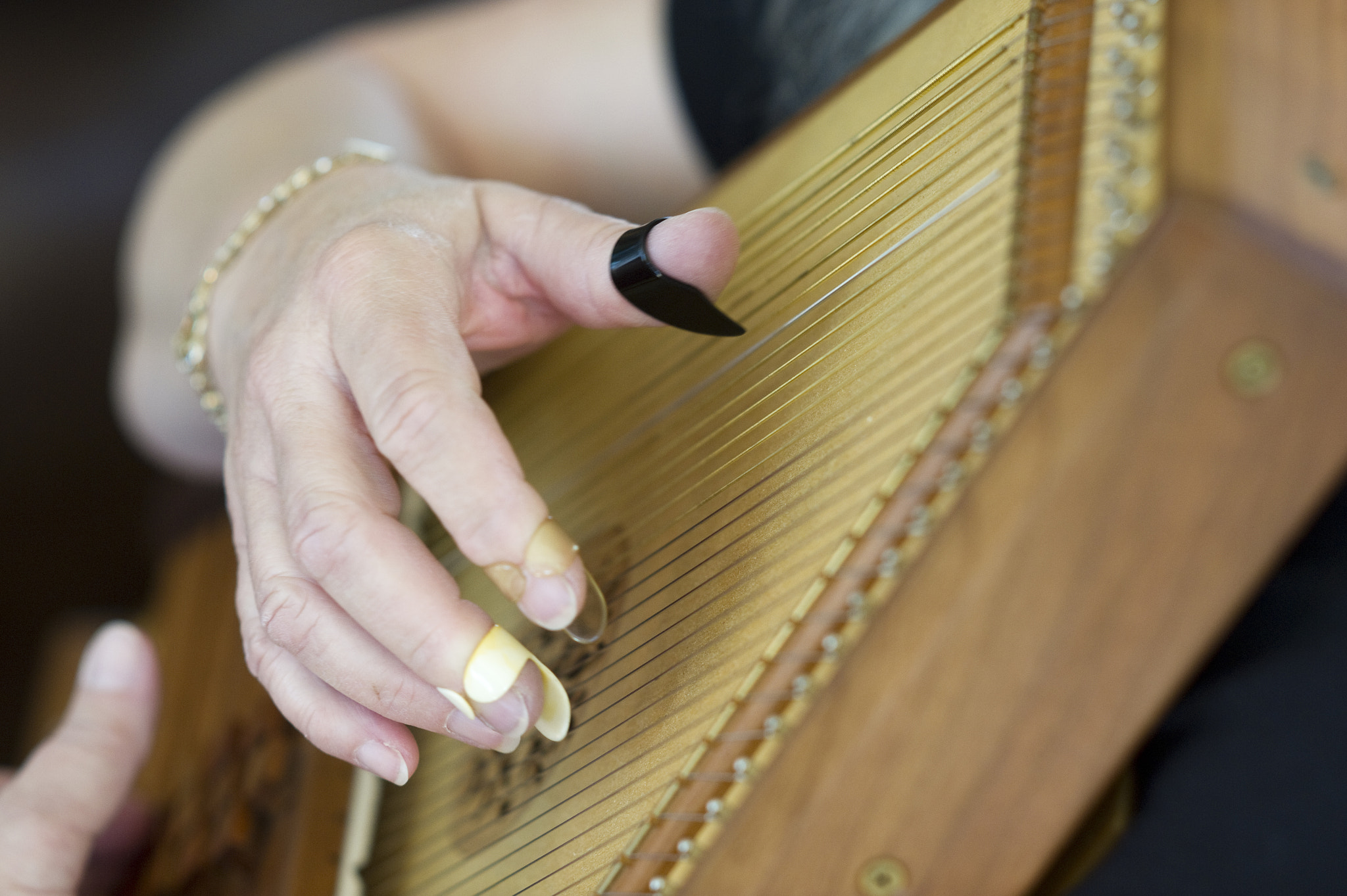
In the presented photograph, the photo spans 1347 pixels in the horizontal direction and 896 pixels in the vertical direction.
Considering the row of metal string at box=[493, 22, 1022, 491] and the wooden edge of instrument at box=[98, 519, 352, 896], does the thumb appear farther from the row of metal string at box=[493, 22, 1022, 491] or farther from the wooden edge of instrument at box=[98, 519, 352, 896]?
the row of metal string at box=[493, 22, 1022, 491]

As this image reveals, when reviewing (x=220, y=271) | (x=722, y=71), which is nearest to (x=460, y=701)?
(x=220, y=271)

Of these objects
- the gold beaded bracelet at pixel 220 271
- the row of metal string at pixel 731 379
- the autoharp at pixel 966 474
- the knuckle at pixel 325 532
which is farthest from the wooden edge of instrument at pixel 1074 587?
the gold beaded bracelet at pixel 220 271

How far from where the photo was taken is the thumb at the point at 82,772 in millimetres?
700

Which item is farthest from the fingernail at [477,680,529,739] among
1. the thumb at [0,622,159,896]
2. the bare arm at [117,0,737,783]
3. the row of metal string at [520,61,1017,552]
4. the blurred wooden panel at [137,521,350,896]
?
the thumb at [0,622,159,896]

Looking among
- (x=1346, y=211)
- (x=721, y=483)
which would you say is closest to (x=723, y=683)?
(x=721, y=483)

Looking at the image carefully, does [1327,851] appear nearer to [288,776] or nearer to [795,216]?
[795,216]

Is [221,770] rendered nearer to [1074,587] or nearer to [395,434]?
[395,434]

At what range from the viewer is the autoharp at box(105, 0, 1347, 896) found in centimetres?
46

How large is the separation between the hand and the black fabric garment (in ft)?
1.18

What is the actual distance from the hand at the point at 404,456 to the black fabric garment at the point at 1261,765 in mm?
358

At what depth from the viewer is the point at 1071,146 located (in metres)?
0.52

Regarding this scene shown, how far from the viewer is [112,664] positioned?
78 cm

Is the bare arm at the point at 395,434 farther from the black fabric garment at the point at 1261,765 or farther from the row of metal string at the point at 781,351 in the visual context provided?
the black fabric garment at the point at 1261,765

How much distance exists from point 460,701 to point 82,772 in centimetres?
46
